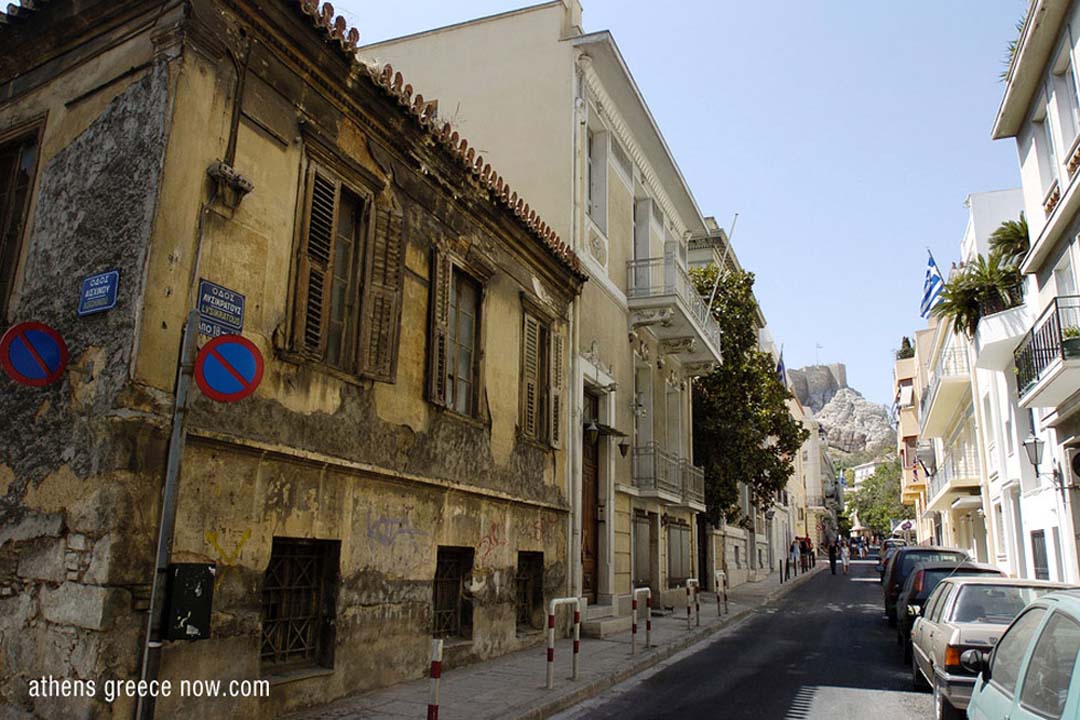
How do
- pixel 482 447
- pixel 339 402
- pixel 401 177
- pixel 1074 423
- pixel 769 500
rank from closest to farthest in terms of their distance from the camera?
1. pixel 339 402
2. pixel 401 177
3. pixel 482 447
4. pixel 1074 423
5. pixel 769 500

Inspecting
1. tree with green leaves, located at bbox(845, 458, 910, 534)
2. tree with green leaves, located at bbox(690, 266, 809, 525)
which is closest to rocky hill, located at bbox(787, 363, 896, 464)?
tree with green leaves, located at bbox(845, 458, 910, 534)

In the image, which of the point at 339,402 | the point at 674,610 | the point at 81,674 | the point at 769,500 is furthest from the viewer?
the point at 769,500

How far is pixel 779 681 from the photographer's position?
10.8 metres

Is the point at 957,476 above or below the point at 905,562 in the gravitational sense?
above

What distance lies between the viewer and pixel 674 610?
20344 millimetres

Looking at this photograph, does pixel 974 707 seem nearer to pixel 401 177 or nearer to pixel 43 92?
pixel 401 177

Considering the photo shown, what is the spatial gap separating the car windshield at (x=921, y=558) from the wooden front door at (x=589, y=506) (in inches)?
265

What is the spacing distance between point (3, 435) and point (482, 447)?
618cm

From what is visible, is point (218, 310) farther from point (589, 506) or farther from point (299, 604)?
point (589, 506)

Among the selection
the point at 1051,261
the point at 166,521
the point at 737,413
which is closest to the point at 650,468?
the point at 737,413

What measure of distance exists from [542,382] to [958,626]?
791 centimetres

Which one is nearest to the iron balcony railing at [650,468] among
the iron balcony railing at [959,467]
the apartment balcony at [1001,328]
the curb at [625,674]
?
the curb at [625,674]

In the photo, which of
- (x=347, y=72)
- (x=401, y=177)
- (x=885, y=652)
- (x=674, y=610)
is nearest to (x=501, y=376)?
(x=401, y=177)

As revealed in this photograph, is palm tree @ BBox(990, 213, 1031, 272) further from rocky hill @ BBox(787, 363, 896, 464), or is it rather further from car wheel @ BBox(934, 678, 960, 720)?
rocky hill @ BBox(787, 363, 896, 464)
